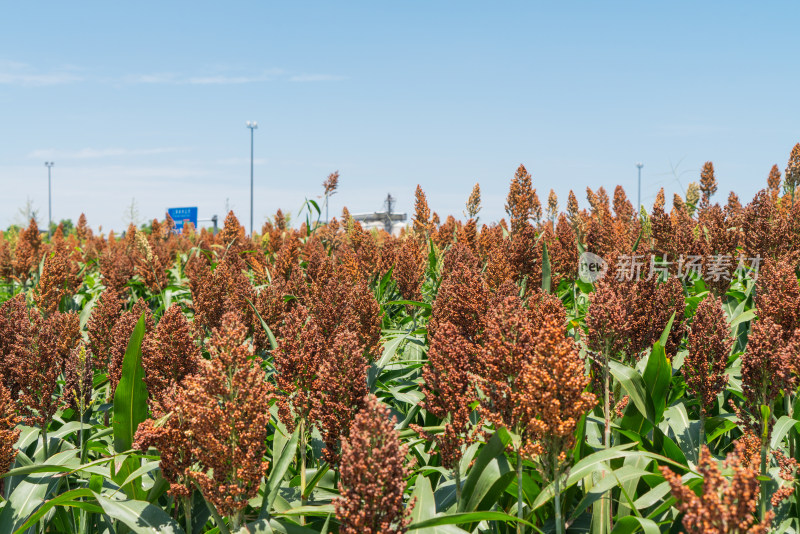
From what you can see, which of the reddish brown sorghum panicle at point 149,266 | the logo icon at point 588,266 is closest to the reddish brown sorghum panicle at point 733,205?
the logo icon at point 588,266

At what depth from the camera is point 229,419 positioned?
2.26 m

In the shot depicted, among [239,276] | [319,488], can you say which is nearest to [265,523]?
[319,488]

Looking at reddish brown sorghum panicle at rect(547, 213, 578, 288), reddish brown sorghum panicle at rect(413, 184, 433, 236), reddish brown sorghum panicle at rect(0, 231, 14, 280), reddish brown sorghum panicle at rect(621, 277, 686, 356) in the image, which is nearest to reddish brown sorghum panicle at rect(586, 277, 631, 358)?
reddish brown sorghum panicle at rect(621, 277, 686, 356)

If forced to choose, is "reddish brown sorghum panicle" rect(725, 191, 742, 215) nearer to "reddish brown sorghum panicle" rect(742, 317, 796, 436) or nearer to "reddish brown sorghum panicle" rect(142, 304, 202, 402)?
"reddish brown sorghum panicle" rect(742, 317, 796, 436)

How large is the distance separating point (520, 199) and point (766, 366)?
399 centimetres

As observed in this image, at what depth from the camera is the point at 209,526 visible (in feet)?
11.3

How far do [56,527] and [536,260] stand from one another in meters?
4.03

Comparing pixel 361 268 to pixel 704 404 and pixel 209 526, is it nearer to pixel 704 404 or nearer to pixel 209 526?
pixel 209 526

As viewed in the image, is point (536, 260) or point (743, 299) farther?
point (743, 299)

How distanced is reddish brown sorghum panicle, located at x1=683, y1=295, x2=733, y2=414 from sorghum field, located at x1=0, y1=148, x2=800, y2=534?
1 centimetres

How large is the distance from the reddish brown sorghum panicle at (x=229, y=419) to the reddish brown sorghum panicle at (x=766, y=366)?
2.18 meters

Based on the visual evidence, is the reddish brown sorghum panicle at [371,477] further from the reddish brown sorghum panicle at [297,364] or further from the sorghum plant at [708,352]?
the sorghum plant at [708,352]

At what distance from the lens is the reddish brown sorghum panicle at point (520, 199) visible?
6570 mm

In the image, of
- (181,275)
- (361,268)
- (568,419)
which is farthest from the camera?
(181,275)
